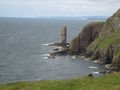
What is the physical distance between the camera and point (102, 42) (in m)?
145

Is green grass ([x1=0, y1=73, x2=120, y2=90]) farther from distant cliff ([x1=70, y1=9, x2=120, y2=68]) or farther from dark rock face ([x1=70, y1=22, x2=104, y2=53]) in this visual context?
dark rock face ([x1=70, y1=22, x2=104, y2=53])

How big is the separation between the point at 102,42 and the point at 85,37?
19.4m

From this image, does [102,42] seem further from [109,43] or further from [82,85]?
[82,85]

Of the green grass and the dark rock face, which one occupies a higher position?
the green grass

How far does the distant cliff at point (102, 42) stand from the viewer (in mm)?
129375

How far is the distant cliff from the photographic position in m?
129

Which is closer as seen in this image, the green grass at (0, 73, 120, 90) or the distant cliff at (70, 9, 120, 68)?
the green grass at (0, 73, 120, 90)

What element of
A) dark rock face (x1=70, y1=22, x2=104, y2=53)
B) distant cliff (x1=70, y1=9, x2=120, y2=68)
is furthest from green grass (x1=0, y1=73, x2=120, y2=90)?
dark rock face (x1=70, y1=22, x2=104, y2=53)

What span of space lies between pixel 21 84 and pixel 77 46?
425ft

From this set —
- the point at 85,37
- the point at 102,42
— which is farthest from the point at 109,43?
the point at 85,37

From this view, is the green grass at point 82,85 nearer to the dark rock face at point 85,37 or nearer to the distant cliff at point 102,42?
the distant cliff at point 102,42

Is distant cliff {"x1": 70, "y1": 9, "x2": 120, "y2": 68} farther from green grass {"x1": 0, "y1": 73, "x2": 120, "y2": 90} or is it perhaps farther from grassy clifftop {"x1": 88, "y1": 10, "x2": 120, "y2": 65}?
green grass {"x1": 0, "y1": 73, "x2": 120, "y2": 90}

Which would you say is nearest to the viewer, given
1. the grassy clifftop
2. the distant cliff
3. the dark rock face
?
the grassy clifftop

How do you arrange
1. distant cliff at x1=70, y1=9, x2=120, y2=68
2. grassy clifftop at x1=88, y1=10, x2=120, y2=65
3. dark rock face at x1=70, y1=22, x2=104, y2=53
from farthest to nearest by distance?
dark rock face at x1=70, y1=22, x2=104, y2=53 < distant cliff at x1=70, y1=9, x2=120, y2=68 < grassy clifftop at x1=88, y1=10, x2=120, y2=65
